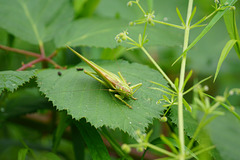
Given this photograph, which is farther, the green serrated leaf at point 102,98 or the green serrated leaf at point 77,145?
the green serrated leaf at point 77,145

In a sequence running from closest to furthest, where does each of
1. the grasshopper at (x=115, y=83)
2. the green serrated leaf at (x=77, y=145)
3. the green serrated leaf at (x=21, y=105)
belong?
the grasshopper at (x=115, y=83) < the green serrated leaf at (x=77, y=145) < the green serrated leaf at (x=21, y=105)

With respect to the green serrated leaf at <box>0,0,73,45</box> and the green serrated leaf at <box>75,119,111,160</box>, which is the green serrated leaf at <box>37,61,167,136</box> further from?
the green serrated leaf at <box>0,0,73,45</box>

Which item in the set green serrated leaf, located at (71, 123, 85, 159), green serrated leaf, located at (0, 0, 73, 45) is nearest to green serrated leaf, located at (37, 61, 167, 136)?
green serrated leaf, located at (71, 123, 85, 159)

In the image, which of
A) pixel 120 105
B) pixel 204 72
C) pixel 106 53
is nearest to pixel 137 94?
pixel 120 105

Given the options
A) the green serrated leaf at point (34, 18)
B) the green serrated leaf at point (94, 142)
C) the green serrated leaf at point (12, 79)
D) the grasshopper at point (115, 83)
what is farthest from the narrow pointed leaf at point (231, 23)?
the green serrated leaf at point (34, 18)

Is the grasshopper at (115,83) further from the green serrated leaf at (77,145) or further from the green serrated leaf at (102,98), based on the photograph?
the green serrated leaf at (77,145)

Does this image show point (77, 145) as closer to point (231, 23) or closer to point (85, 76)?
point (85, 76)

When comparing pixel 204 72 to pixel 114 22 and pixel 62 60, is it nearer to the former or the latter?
pixel 114 22
